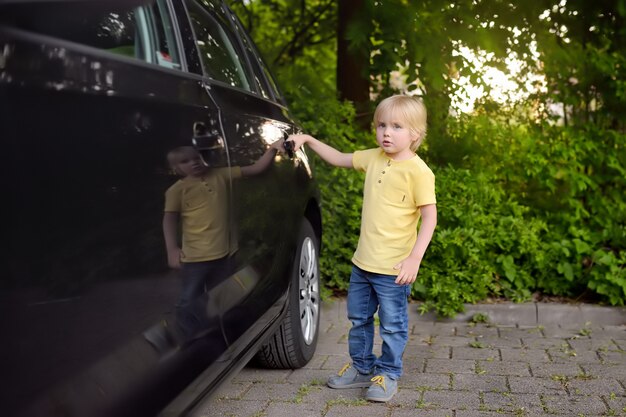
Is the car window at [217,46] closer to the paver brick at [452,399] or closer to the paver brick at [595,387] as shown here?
the paver brick at [452,399]

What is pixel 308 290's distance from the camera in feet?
14.1

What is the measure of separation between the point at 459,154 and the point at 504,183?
0.42 metres

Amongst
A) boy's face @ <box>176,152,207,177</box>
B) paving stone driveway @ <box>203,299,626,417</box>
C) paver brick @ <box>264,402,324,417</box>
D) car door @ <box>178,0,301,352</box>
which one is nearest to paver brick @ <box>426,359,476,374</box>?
paving stone driveway @ <box>203,299,626,417</box>

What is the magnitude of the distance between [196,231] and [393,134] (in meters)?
1.43

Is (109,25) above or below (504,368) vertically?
above

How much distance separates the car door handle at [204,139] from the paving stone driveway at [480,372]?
145 cm

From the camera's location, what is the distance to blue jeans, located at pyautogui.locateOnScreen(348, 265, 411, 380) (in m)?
3.61

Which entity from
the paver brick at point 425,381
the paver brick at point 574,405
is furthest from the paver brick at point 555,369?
the paver brick at point 425,381

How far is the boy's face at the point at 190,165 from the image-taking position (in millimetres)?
2137

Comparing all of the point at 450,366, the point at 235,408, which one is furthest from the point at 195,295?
the point at 450,366

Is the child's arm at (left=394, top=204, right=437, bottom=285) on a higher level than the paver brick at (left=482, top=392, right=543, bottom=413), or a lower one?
higher

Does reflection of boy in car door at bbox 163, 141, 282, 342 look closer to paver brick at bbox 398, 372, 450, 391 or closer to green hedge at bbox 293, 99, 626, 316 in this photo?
paver brick at bbox 398, 372, 450, 391

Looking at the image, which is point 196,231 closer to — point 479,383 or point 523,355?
point 479,383

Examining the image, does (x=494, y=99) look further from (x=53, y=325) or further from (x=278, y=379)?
(x=53, y=325)
